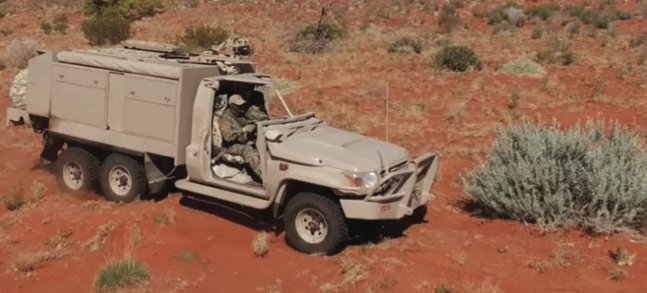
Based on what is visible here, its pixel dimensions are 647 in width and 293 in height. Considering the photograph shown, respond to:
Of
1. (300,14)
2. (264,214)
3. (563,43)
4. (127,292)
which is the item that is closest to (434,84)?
(563,43)

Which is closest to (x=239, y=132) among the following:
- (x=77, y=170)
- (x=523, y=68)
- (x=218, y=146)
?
(x=218, y=146)

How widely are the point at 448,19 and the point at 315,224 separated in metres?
25.8

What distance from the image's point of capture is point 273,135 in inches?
308

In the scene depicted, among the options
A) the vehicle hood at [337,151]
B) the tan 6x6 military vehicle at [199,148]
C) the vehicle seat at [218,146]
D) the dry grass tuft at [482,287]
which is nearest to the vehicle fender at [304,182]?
the tan 6x6 military vehicle at [199,148]

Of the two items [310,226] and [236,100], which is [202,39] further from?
[310,226]

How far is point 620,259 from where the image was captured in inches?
291

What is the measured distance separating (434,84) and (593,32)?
43.5 feet

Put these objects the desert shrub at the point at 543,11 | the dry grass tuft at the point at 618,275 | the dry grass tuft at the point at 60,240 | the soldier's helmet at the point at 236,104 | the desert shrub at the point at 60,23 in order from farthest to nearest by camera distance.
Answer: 1. the desert shrub at the point at 543,11
2. the desert shrub at the point at 60,23
3. the soldier's helmet at the point at 236,104
4. the dry grass tuft at the point at 60,240
5. the dry grass tuft at the point at 618,275

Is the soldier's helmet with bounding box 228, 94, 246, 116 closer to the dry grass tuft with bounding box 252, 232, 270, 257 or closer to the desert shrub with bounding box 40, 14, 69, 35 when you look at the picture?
the dry grass tuft with bounding box 252, 232, 270, 257

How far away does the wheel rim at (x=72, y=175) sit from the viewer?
31.9ft

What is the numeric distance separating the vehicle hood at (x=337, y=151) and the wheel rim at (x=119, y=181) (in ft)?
8.25

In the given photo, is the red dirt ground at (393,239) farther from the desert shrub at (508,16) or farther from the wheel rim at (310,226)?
the desert shrub at (508,16)

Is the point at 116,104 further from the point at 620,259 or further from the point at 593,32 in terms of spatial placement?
the point at 593,32

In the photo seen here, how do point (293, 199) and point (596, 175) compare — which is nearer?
point (293, 199)
